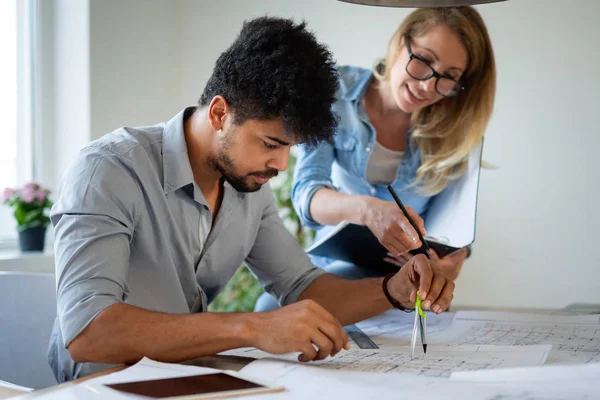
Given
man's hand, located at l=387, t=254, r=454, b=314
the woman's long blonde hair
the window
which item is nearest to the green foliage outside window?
the window

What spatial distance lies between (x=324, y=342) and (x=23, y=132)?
246cm

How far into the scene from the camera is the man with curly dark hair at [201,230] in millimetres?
1043

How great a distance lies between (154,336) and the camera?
1.02 metres

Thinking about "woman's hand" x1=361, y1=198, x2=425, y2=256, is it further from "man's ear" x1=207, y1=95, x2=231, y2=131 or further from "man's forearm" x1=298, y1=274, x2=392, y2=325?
"man's ear" x1=207, y1=95, x2=231, y2=131

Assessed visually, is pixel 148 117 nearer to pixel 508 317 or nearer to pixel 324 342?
pixel 508 317

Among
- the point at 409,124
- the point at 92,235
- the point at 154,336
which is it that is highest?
the point at 409,124

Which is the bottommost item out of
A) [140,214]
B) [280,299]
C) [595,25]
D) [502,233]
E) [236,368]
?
[502,233]

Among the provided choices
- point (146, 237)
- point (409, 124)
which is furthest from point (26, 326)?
point (409, 124)

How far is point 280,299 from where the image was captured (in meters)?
1.61

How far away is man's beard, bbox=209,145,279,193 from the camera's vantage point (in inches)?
52.7

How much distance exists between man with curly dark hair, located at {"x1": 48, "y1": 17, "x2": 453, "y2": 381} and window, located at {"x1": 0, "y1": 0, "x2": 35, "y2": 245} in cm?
188

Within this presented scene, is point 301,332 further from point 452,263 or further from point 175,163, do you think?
point 452,263

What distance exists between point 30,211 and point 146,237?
5.74 ft

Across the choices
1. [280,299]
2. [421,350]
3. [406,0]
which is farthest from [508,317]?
[406,0]
